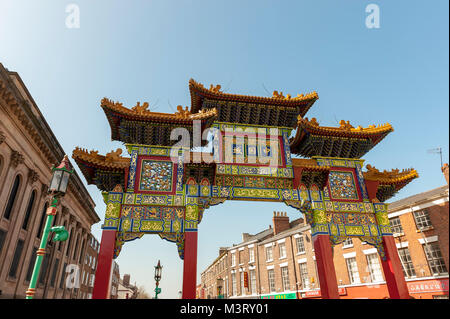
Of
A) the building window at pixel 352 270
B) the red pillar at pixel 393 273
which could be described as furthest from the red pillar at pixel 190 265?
the building window at pixel 352 270

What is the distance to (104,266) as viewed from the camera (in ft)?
33.0

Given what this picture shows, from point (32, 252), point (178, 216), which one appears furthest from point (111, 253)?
point (32, 252)

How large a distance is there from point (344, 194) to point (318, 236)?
2793 millimetres

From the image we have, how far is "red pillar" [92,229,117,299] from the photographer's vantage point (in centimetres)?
969

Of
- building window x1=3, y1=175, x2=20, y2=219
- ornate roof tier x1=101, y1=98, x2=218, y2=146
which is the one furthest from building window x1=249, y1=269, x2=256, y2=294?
ornate roof tier x1=101, y1=98, x2=218, y2=146

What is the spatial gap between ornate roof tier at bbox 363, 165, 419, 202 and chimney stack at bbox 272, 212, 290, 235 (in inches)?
876

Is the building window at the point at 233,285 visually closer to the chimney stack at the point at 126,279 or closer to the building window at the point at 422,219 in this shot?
the building window at the point at 422,219

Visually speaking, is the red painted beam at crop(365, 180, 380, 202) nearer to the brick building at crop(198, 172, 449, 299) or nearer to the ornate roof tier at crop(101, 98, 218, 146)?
the ornate roof tier at crop(101, 98, 218, 146)

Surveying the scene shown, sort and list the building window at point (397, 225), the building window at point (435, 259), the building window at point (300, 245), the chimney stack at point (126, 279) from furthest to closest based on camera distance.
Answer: the chimney stack at point (126, 279)
the building window at point (300, 245)
the building window at point (397, 225)
the building window at point (435, 259)

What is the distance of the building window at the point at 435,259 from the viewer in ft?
63.1

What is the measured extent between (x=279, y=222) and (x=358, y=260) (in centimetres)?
1271

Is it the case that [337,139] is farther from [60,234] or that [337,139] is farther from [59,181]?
[60,234]

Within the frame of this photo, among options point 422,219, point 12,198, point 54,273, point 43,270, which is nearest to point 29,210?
point 12,198
